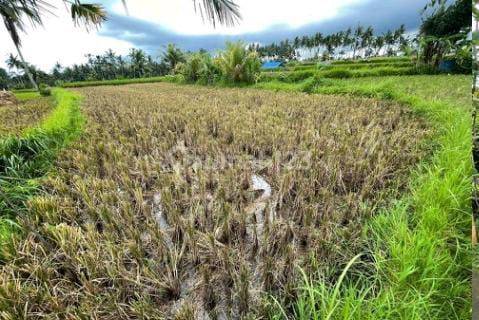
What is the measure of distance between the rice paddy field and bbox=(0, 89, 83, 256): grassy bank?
0.38 feet

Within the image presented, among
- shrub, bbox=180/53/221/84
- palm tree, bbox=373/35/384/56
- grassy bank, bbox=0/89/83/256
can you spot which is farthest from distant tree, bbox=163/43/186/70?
palm tree, bbox=373/35/384/56

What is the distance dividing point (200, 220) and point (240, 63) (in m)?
11.3

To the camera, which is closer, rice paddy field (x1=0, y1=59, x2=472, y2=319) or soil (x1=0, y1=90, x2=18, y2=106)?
rice paddy field (x1=0, y1=59, x2=472, y2=319)

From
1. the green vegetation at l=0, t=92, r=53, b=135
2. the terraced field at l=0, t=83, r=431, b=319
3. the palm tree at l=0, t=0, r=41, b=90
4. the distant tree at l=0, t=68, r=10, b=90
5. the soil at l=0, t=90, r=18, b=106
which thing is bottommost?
the distant tree at l=0, t=68, r=10, b=90

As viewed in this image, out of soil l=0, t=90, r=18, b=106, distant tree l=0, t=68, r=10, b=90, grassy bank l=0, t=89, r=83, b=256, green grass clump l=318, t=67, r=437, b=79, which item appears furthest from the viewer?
distant tree l=0, t=68, r=10, b=90

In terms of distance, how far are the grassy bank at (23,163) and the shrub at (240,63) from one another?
8.66 m

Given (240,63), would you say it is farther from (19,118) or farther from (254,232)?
(254,232)

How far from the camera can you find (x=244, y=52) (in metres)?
12.5

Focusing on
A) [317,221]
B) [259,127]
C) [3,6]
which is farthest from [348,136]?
[3,6]

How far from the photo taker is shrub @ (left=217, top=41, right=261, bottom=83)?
1236 cm

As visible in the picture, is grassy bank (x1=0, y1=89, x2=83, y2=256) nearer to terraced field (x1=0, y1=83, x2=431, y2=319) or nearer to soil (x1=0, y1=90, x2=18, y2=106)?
terraced field (x1=0, y1=83, x2=431, y2=319)

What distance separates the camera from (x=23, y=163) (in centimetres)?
354

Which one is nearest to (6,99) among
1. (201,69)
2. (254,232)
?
(201,69)

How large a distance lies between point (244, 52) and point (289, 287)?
39.6 feet
